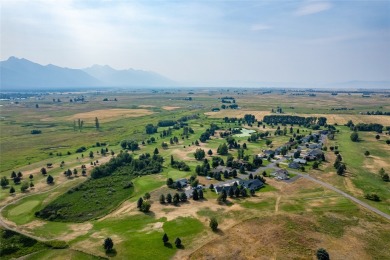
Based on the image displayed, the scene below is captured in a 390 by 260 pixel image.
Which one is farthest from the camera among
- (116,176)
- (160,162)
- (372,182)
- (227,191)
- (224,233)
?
(160,162)

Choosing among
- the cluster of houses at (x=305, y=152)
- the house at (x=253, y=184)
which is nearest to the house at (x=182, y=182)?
the house at (x=253, y=184)

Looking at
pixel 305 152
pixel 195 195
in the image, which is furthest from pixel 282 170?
pixel 195 195

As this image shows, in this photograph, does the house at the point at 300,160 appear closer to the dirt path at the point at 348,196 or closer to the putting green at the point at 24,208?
the dirt path at the point at 348,196

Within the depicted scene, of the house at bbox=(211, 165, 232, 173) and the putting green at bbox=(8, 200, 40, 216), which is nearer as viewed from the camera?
the putting green at bbox=(8, 200, 40, 216)

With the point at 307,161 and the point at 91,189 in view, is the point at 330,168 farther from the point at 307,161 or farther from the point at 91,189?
the point at 91,189

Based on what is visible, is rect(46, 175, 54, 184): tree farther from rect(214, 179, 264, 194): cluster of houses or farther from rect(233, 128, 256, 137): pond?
rect(233, 128, 256, 137): pond

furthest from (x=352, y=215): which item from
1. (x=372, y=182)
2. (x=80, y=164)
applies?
(x=80, y=164)

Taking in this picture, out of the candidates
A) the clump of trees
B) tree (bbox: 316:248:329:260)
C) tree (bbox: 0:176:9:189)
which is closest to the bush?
tree (bbox: 0:176:9:189)
